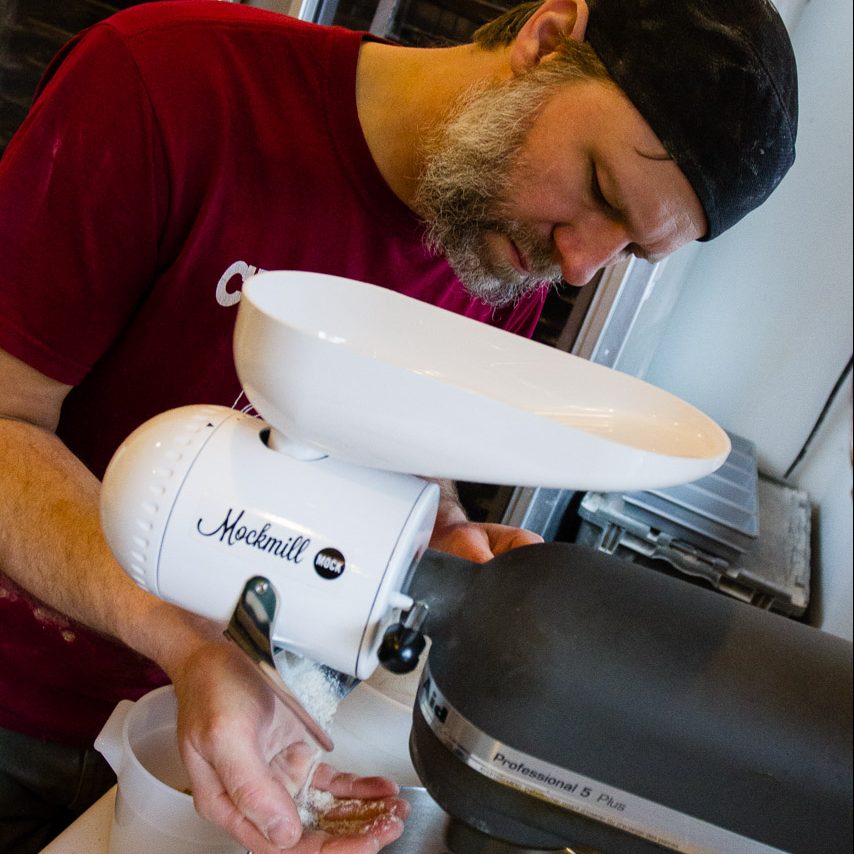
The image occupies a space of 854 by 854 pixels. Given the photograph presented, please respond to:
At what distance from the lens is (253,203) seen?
3.51ft

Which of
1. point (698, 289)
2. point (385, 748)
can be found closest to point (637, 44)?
point (385, 748)

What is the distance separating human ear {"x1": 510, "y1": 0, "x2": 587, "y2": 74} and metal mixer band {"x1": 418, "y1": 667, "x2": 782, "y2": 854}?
743mm

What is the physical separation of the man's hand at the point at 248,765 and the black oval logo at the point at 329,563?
167 mm

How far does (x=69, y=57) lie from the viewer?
0.98 m

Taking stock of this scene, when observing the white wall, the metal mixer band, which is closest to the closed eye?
the metal mixer band

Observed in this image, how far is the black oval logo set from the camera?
62cm

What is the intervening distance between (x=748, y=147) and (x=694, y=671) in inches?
23.1

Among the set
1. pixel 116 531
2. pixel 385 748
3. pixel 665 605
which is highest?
pixel 665 605

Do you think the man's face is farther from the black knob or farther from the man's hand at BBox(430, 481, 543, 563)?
the black knob

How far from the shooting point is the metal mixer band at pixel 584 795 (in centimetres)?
62

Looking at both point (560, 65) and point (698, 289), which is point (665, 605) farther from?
point (698, 289)

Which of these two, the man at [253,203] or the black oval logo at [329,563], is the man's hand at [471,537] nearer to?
the man at [253,203]

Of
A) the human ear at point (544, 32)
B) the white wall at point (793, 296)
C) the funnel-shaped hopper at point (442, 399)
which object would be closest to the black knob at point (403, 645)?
the funnel-shaped hopper at point (442, 399)

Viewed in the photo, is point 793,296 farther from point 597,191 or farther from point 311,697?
point 311,697
